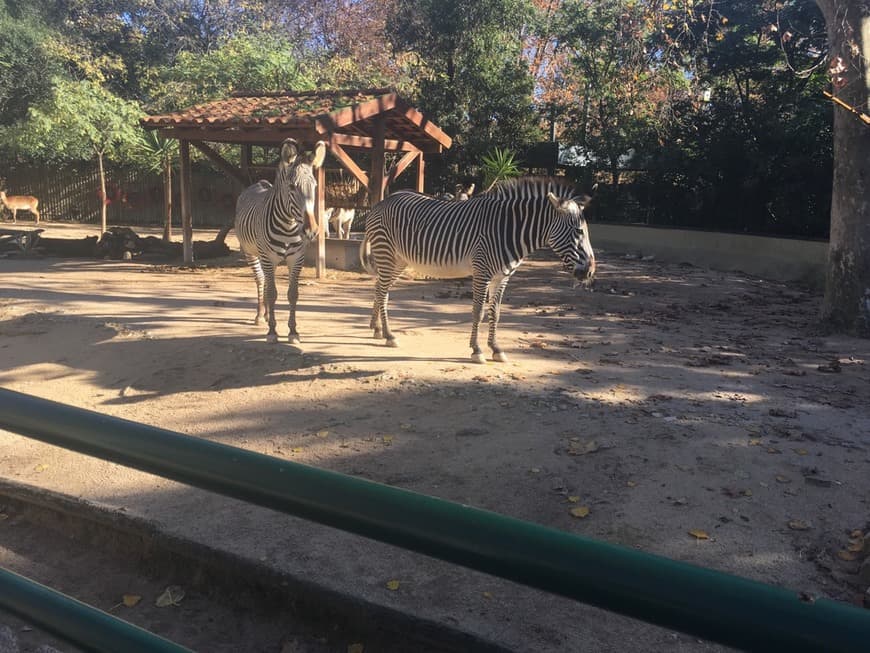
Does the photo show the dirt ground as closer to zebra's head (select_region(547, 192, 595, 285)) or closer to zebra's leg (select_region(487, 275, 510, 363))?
zebra's leg (select_region(487, 275, 510, 363))

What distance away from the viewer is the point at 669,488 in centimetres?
468

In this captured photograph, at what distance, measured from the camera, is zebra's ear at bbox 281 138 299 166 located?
26.2 feet

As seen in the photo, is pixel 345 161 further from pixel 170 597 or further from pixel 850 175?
pixel 170 597

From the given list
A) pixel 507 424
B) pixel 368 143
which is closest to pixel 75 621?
pixel 507 424

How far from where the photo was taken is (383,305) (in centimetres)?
845

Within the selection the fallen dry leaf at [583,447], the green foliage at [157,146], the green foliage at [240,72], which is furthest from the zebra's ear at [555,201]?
the green foliage at [240,72]

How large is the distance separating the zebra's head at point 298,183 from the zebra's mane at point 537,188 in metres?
2.14

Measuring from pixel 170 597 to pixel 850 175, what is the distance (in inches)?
381

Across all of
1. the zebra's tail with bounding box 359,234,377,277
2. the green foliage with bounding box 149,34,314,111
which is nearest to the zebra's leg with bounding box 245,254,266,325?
the zebra's tail with bounding box 359,234,377,277

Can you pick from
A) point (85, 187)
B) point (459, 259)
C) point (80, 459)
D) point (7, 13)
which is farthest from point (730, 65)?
point (7, 13)

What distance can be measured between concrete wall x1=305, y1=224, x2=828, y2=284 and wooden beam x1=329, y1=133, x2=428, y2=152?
2171 mm

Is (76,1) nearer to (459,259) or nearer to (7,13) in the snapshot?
(7,13)

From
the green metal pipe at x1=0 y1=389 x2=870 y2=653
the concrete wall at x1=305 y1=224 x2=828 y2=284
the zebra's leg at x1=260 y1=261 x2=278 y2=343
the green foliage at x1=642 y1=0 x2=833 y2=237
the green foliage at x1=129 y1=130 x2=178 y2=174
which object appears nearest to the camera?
the green metal pipe at x1=0 y1=389 x2=870 y2=653

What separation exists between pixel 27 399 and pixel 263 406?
5.32 meters
